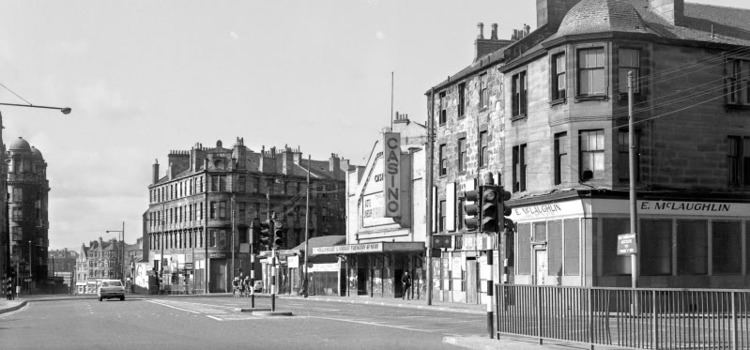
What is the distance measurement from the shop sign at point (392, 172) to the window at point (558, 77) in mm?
18635

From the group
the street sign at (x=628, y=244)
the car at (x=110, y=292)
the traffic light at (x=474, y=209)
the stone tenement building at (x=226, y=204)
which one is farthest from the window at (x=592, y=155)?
the stone tenement building at (x=226, y=204)

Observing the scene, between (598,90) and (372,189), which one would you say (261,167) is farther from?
(598,90)

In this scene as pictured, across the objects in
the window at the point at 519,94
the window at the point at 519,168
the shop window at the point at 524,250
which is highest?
the window at the point at 519,94

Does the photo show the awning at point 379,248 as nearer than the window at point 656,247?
No

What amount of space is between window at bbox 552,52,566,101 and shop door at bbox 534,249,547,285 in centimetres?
646

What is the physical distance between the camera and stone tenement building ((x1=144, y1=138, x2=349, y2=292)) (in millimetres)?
111250

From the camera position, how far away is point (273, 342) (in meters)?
21.5

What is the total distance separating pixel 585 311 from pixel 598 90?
22.1 metres

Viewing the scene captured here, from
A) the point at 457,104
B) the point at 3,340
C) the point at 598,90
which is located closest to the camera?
the point at 3,340

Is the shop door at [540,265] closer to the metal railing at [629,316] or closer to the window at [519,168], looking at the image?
the window at [519,168]

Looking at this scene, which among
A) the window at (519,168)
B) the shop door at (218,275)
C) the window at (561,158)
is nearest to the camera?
the window at (561,158)

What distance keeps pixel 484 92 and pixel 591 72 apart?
10820 millimetres

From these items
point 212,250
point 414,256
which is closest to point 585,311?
point 414,256

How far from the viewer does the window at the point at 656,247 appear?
39.2 m
